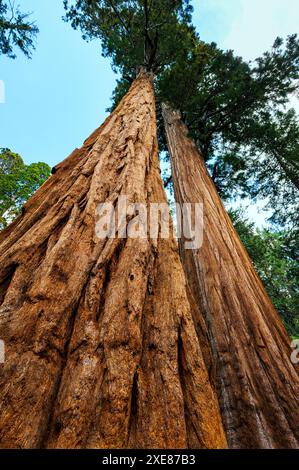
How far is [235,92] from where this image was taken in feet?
16.6

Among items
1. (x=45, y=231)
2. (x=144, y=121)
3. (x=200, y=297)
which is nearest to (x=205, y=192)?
(x=144, y=121)

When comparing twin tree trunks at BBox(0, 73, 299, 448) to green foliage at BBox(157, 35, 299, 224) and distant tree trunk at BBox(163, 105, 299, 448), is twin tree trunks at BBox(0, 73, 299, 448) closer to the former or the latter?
distant tree trunk at BBox(163, 105, 299, 448)

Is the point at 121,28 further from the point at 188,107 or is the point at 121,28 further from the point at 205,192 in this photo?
the point at 205,192

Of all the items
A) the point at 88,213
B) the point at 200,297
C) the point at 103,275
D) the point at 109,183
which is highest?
the point at 109,183

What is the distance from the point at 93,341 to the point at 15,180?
12271 mm

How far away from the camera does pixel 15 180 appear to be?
11352 millimetres

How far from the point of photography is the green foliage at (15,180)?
35.9 ft

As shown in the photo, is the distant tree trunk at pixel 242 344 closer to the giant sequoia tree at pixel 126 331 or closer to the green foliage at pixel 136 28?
the giant sequoia tree at pixel 126 331

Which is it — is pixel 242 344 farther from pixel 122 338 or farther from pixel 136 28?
pixel 136 28

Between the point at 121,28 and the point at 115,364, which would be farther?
the point at 121,28

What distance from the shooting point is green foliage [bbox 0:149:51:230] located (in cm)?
1095

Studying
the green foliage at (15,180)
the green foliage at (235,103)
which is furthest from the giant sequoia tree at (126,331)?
the green foliage at (15,180)

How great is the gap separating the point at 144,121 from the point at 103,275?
2246 mm
